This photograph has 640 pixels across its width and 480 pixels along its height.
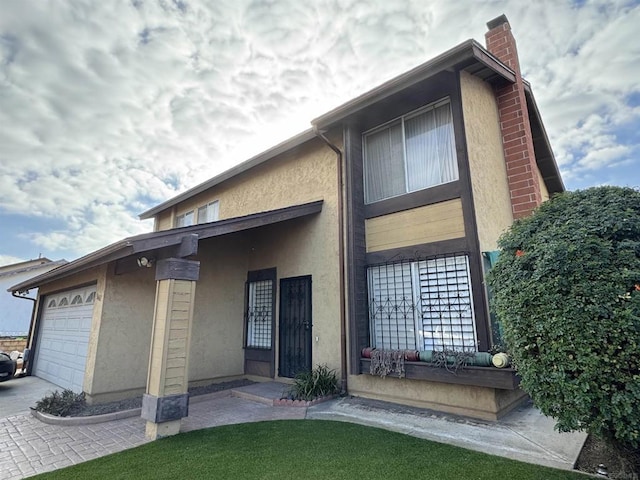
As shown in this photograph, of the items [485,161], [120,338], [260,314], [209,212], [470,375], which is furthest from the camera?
[209,212]

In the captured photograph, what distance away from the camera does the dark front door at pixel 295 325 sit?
8.19 m

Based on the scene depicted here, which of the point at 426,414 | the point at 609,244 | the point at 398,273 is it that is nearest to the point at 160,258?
the point at 398,273

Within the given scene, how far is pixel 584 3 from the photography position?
24.5ft

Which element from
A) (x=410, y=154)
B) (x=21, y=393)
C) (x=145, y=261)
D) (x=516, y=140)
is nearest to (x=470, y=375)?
(x=410, y=154)

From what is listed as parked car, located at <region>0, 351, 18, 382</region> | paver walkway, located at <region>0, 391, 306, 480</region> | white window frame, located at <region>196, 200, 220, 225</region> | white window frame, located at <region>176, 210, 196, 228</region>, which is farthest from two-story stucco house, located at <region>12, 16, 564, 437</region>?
white window frame, located at <region>176, 210, 196, 228</region>

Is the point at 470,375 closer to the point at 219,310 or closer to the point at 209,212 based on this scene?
the point at 219,310

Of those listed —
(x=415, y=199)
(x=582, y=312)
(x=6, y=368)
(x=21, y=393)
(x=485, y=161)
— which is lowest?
(x=21, y=393)

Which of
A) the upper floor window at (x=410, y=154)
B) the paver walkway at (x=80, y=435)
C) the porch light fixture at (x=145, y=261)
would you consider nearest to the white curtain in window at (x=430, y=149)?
the upper floor window at (x=410, y=154)

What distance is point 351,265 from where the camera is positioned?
7051 millimetres

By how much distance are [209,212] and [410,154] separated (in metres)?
8.30

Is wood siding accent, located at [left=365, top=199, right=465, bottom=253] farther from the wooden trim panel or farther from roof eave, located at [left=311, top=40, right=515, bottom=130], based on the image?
roof eave, located at [left=311, top=40, right=515, bottom=130]

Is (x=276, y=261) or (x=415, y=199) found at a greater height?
(x=415, y=199)

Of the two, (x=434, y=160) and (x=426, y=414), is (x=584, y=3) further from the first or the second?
(x=426, y=414)

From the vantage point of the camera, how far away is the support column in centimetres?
497
